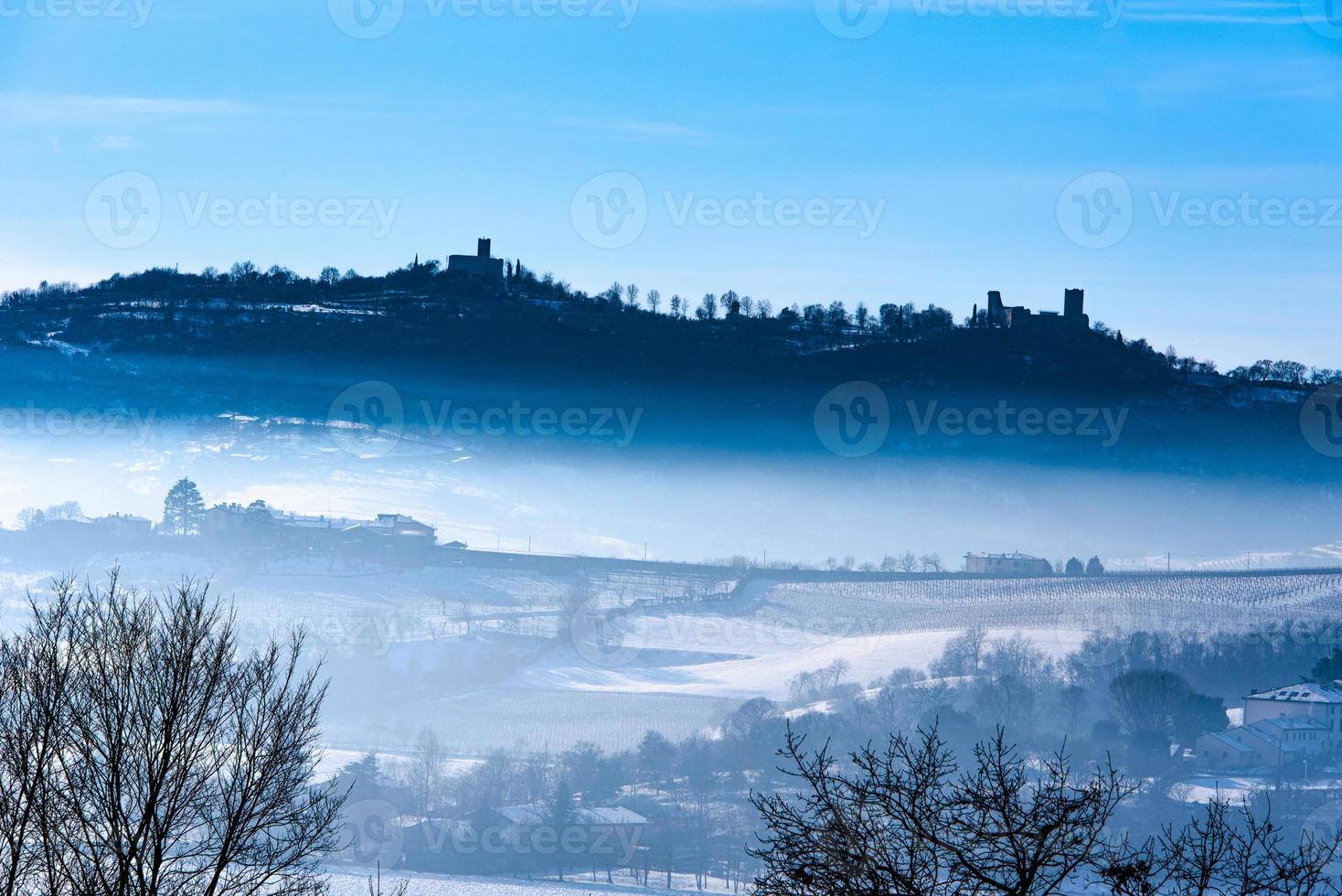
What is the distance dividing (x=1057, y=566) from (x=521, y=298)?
8448 cm

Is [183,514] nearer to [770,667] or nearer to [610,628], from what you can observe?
[610,628]

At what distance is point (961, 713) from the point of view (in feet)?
233

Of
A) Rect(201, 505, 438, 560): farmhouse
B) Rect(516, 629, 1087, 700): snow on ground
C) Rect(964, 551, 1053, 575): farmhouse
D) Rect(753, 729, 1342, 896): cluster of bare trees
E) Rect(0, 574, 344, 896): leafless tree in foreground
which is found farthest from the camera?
Rect(201, 505, 438, 560): farmhouse

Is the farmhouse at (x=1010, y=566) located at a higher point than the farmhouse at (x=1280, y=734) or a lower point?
higher

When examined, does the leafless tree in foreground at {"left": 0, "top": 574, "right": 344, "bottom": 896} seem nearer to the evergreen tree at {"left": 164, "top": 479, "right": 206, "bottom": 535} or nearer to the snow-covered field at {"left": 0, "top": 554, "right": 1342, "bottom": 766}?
the snow-covered field at {"left": 0, "top": 554, "right": 1342, "bottom": 766}

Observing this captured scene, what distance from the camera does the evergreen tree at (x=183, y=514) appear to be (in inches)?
5846

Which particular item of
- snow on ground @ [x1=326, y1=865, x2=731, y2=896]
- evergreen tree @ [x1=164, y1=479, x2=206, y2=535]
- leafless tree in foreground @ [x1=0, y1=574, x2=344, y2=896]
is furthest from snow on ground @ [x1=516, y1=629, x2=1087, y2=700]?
leafless tree in foreground @ [x1=0, y1=574, x2=344, y2=896]

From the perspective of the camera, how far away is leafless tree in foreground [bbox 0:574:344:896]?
11422 mm

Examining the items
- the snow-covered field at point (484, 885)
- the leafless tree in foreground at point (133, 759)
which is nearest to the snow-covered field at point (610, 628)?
the snow-covered field at point (484, 885)

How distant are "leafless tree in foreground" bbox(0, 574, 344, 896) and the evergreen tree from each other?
463 ft

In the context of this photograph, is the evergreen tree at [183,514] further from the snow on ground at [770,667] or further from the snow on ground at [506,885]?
the snow on ground at [506,885]

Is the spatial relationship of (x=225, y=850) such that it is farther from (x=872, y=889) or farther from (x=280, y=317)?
(x=280, y=317)

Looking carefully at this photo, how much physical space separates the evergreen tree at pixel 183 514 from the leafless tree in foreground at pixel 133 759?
141m

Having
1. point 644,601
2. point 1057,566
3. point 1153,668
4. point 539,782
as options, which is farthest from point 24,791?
point 1057,566
